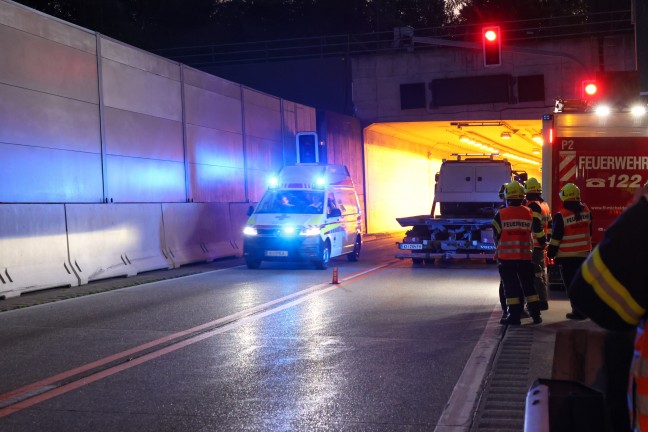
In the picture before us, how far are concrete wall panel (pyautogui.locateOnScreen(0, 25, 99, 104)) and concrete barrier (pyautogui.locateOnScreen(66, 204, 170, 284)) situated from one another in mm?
2684

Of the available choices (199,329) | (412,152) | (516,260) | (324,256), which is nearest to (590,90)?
(516,260)

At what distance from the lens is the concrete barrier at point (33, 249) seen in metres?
14.8

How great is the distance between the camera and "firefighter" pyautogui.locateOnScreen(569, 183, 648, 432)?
90.8 inches

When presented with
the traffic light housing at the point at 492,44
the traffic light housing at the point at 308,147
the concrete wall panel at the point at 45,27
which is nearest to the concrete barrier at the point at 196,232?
the concrete wall panel at the point at 45,27

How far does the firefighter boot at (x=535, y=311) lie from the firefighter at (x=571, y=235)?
53cm

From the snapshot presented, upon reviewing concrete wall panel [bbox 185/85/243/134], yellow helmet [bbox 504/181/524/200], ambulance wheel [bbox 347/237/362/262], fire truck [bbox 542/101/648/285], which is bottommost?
ambulance wheel [bbox 347/237/362/262]

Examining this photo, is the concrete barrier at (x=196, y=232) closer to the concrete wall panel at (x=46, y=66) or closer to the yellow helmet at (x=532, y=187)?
the concrete wall panel at (x=46, y=66)

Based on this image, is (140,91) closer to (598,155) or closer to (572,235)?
(598,155)

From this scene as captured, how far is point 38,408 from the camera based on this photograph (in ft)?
21.7

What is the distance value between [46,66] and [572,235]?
11.8 meters

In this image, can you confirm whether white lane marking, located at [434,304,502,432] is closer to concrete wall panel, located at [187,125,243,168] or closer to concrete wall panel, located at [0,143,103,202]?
concrete wall panel, located at [0,143,103,202]

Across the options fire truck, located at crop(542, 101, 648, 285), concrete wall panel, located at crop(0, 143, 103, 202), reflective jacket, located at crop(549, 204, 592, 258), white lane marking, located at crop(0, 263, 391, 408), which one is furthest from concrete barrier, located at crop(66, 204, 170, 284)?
reflective jacket, located at crop(549, 204, 592, 258)

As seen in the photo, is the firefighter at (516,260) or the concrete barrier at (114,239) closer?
the firefighter at (516,260)

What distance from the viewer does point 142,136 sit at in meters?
21.5
